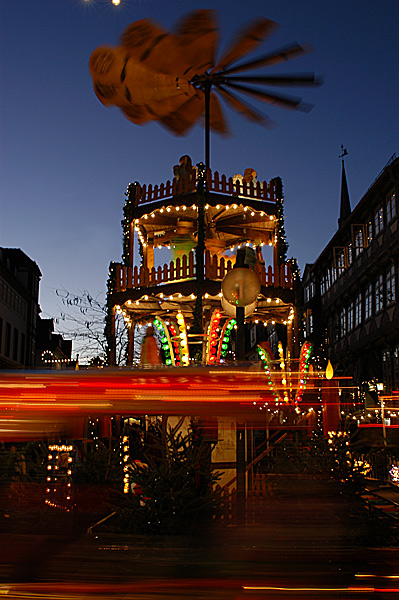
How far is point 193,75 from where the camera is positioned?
18359mm

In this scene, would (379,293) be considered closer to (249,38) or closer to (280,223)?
(280,223)

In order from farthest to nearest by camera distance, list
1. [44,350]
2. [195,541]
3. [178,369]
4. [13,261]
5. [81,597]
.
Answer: [44,350]
[13,261]
[178,369]
[195,541]
[81,597]

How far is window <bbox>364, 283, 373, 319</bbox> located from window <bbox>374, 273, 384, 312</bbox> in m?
0.84

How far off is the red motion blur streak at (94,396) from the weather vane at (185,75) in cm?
1152

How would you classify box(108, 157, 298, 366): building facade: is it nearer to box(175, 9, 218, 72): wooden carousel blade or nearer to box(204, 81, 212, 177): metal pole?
box(204, 81, 212, 177): metal pole

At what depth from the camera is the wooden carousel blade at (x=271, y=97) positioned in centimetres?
1850

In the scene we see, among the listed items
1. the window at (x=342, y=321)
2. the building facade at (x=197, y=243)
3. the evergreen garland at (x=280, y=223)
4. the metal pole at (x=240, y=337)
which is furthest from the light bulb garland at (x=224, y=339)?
the window at (x=342, y=321)

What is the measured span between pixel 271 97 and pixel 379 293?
14.4 m

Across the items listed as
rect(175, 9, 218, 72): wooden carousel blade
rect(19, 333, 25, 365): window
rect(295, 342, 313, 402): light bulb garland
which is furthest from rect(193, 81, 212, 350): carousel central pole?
rect(19, 333, 25, 365): window

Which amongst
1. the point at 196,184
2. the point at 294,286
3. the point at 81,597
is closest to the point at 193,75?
the point at 196,184

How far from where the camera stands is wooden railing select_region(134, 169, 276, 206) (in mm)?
18422

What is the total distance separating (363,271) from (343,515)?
2662cm

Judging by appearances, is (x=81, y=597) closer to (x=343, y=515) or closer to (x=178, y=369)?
(x=178, y=369)

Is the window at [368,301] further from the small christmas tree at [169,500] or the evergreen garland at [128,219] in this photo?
the small christmas tree at [169,500]
